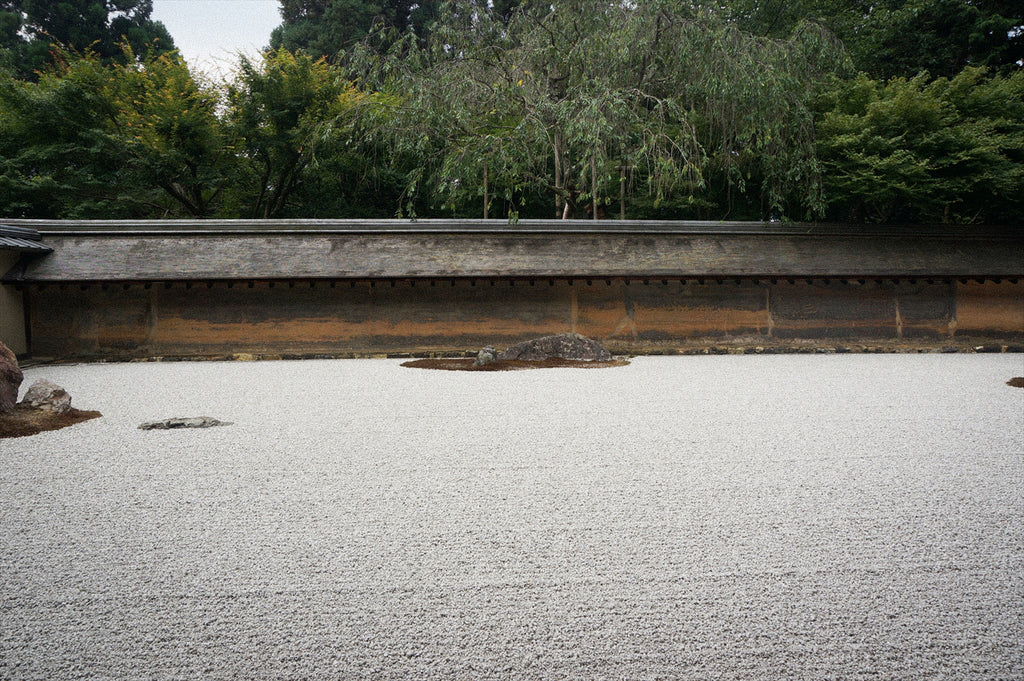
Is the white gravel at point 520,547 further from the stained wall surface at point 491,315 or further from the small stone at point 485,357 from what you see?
the stained wall surface at point 491,315

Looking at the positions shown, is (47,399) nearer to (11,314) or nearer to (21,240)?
(11,314)

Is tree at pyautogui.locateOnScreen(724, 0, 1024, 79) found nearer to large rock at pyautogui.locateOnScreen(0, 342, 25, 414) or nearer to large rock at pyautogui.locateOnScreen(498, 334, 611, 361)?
large rock at pyautogui.locateOnScreen(498, 334, 611, 361)

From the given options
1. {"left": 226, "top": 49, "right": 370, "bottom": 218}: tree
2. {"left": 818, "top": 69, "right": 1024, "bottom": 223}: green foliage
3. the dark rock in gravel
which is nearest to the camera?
the dark rock in gravel

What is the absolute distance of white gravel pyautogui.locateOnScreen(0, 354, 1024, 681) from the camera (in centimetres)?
187

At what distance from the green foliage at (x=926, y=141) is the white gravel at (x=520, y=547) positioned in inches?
320

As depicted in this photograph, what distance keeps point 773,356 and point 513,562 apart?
404 inches

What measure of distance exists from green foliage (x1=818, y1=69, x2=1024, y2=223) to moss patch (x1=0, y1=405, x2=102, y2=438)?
44.0 ft

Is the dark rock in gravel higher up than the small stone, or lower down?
lower down

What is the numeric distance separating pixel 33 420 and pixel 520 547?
5238mm

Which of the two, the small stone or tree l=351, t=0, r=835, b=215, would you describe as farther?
tree l=351, t=0, r=835, b=215

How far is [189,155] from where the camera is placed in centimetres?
1650

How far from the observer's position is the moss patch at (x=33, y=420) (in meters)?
5.05

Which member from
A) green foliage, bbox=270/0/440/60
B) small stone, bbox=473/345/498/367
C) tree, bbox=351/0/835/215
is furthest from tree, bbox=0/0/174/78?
small stone, bbox=473/345/498/367

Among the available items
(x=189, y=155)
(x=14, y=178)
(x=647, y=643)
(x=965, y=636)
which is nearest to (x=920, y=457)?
(x=965, y=636)
